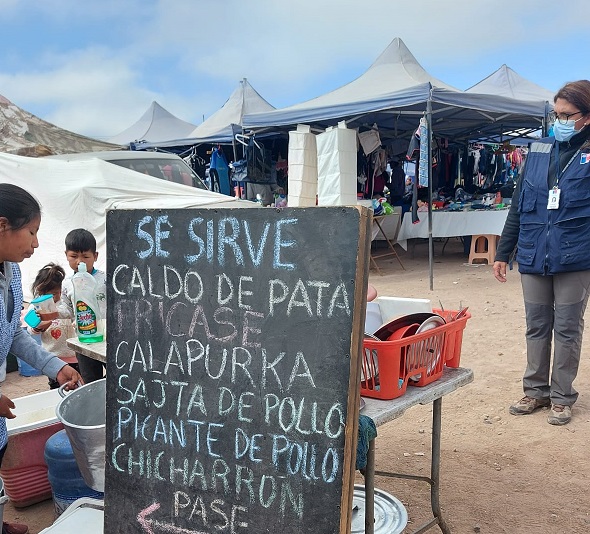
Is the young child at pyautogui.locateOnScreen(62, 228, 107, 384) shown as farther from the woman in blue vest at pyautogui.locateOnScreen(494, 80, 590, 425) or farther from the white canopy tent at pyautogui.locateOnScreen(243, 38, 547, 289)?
the white canopy tent at pyautogui.locateOnScreen(243, 38, 547, 289)

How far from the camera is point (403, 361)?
2.10m

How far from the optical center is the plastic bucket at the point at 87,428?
237 centimetres

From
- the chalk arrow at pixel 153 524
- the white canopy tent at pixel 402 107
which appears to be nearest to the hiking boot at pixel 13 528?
the chalk arrow at pixel 153 524

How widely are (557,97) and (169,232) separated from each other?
2.78 meters

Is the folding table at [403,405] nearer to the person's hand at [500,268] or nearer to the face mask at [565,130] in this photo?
the person's hand at [500,268]

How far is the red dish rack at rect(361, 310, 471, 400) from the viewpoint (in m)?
2.02

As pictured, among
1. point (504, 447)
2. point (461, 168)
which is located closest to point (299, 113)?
point (461, 168)

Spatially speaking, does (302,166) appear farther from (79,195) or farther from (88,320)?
(88,320)

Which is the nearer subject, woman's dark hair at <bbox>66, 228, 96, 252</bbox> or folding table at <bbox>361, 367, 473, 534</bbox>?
folding table at <bbox>361, 367, 473, 534</bbox>

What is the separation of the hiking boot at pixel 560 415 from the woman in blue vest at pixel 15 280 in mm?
2955

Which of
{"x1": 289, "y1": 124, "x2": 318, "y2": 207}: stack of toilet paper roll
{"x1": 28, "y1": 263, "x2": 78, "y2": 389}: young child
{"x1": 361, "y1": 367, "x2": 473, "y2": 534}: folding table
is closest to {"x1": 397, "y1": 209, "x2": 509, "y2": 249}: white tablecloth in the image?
{"x1": 289, "y1": 124, "x2": 318, "y2": 207}: stack of toilet paper roll

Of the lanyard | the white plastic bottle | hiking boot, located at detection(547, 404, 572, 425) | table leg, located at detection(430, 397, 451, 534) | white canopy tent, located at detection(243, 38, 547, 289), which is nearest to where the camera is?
table leg, located at detection(430, 397, 451, 534)

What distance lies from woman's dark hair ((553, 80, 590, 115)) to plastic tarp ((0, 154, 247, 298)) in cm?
450

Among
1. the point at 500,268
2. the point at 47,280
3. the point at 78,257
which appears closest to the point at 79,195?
the point at 47,280
